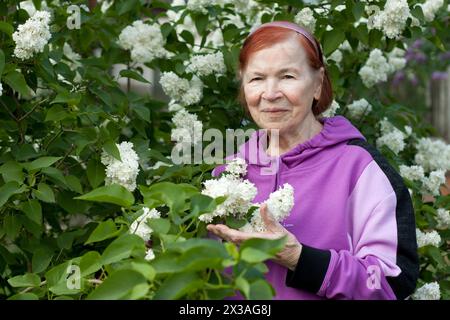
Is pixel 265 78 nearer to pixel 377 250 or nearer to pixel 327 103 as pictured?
pixel 327 103

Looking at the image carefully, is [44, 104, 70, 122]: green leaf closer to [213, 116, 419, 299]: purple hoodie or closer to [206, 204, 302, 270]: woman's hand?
[213, 116, 419, 299]: purple hoodie

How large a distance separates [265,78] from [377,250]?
1.89ft

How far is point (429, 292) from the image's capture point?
111 inches

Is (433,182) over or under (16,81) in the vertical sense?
under

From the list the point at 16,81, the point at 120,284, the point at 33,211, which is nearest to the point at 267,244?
the point at 120,284

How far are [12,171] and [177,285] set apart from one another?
1.11 m

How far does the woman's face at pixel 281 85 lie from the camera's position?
223 centimetres

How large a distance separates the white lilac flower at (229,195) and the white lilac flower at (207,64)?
1.26 m

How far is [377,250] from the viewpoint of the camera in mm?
2039

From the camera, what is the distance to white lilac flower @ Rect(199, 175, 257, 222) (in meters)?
1.94

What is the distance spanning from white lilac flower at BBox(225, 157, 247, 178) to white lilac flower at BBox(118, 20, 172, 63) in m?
1.19

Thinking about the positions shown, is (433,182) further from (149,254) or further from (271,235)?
(149,254)

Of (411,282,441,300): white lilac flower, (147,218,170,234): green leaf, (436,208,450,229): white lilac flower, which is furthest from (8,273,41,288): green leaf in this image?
(436,208,450,229): white lilac flower

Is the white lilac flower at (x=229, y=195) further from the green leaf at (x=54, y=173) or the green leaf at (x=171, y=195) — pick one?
the green leaf at (x=54, y=173)
